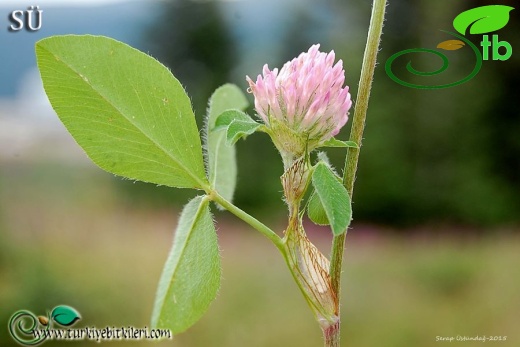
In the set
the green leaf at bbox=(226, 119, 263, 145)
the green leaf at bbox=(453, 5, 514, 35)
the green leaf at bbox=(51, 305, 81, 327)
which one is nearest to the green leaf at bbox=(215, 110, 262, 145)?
the green leaf at bbox=(226, 119, 263, 145)

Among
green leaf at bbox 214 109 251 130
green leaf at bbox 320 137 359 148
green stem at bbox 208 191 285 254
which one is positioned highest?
green leaf at bbox 214 109 251 130

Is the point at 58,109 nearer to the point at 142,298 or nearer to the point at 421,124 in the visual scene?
the point at 142,298

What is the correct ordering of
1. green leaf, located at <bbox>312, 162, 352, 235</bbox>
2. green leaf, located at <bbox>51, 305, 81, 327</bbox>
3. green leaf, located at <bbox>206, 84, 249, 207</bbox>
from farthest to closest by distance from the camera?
green leaf, located at <bbox>51, 305, 81, 327</bbox> < green leaf, located at <bbox>206, 84, 249, 207</bbox> < green leaf, located at <bbox>312, 162, 352, 235</bbox>

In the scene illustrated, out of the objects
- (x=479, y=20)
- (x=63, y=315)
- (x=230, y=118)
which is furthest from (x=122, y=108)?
(x=63, y=315)

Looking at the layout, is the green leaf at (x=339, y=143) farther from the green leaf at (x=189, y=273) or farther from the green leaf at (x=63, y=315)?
the green leaf at (x=63, y=315)

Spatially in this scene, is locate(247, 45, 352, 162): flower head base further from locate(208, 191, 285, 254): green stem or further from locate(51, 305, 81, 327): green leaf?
locate(51, 305, 81, 327): green leaf

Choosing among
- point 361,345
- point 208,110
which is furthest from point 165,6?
point 208,110
